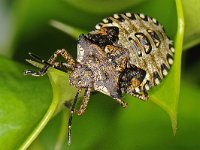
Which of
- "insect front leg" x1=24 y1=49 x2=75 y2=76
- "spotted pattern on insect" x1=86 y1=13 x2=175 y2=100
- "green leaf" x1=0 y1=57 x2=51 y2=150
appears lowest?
"green leaf" x1=0 y1=57 x2=51 y2=150

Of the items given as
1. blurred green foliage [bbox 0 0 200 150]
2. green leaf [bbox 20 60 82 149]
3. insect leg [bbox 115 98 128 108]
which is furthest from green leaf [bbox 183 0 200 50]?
green leaf [bbox 20 60 82 149]

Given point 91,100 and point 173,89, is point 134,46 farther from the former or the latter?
point 173,89

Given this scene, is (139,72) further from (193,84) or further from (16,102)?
(16,102)

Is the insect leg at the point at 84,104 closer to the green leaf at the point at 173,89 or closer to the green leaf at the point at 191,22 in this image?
the green leaf at the point at 173,89

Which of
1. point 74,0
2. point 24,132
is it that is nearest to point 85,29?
point 74,0

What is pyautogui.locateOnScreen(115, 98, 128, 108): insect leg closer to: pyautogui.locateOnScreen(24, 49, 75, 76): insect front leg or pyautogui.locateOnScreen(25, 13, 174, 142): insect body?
pyautogui.locateOnScreen(25, 13, 174, 142): insect body

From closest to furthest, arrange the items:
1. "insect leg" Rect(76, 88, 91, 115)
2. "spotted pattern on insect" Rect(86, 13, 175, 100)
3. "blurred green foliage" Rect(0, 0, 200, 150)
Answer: "blurred green foliage" Rect(0, 0, 200, 150)
"insect leg" Rect(76, 88, 91, 115)
"spotted pattern on insect" Rect(86, 13, 175, 100)

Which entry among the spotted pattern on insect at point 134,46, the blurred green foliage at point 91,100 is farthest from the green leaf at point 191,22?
the spotted pattern on insect at point 134,46

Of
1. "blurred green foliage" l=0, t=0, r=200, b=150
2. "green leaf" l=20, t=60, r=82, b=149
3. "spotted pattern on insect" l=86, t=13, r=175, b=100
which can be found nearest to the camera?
"green leaf" l=20, t=60, r=82, b=149
